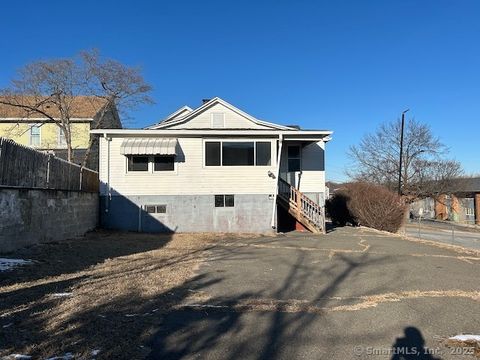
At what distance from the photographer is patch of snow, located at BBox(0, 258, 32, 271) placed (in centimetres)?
890

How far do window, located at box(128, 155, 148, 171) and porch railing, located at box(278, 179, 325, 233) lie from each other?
6492 millimetres

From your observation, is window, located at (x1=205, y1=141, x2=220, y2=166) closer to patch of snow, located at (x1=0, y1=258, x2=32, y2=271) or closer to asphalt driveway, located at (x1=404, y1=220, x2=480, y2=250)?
asphalt driveway, located at (x1=404, y1=220, x2=480, y2=250)

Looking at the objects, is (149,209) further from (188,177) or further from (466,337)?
(466,337)

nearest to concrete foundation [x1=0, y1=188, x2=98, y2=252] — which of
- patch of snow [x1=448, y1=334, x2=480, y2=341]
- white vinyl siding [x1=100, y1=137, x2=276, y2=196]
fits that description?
white vinyl siding [x1=100, y1=137, x2=276, y2=196]

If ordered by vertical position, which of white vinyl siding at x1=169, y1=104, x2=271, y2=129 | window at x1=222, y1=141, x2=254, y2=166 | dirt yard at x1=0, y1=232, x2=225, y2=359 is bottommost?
dirt yard at x1=0, y1=232, x2=225, y2=359

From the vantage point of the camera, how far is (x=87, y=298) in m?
6.73

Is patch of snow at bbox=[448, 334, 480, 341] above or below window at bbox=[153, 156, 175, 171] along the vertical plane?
below

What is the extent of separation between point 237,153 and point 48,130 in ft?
63.5

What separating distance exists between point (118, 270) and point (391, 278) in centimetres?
564

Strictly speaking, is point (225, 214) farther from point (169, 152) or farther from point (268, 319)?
point (268, 319)

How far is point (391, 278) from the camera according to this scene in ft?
30.4

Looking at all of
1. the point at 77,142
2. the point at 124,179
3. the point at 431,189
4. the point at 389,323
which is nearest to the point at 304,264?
the point at 389,323

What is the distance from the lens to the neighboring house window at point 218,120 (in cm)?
2298

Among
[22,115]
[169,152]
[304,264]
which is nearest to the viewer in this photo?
[304,264]
